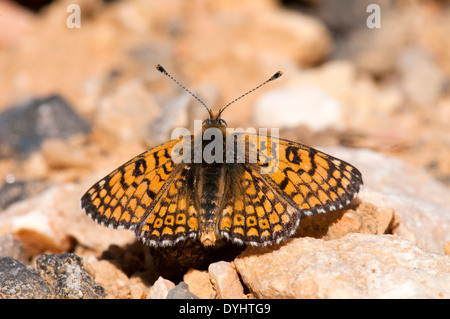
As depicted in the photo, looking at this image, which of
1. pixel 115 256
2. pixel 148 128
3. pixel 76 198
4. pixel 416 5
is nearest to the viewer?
pixel 115 256

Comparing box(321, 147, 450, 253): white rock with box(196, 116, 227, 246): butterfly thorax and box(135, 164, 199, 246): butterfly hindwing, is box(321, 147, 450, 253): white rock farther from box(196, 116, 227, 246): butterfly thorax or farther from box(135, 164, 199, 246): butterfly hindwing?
box(135, 164, 199, 246): butterfly hindwing

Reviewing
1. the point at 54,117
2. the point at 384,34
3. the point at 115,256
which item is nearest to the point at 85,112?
the point at 54,117

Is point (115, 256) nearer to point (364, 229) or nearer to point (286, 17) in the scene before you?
point (364, 229)

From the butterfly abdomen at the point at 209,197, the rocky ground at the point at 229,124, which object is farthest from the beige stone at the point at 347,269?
the butterfly abdomen at the point at 209,197

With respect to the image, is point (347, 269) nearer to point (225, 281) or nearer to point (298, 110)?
point (225, 281)

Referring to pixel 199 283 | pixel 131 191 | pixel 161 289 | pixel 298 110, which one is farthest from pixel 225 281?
pixel 298 110
